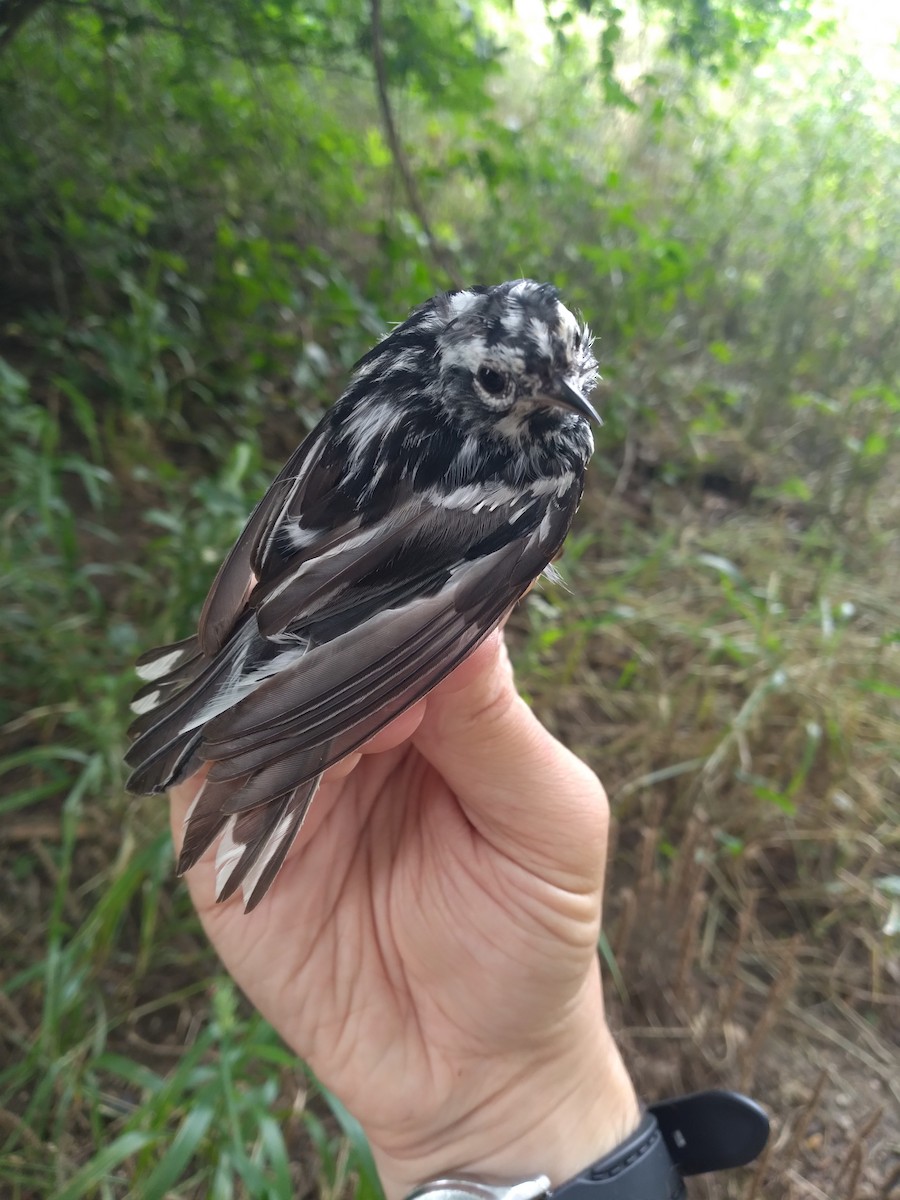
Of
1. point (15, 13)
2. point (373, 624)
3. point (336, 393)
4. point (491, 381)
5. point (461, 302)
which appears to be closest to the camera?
point (373, 624)

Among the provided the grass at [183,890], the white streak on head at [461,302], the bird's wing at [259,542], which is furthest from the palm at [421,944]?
the white streak on head at [461,302]

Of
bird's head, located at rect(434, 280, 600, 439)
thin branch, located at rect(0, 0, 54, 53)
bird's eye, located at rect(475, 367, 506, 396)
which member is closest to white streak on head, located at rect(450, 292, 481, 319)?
bird's head, located at rect(434, 280, 600, 439)

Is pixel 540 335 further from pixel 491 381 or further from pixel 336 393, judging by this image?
pixel 336 393

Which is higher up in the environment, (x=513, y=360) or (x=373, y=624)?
(x=513, y=360)

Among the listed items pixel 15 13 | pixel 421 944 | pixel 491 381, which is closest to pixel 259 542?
pixel 491 381

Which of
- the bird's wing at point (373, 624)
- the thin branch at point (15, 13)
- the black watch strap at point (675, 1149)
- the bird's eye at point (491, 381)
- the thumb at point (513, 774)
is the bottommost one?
the black watch strap at point (675, 1149)

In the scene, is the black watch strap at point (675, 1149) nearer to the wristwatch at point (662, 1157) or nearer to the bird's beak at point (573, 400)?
the wristwatch at point (662, 1157)

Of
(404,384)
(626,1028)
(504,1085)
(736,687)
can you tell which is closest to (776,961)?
(626,1028)
